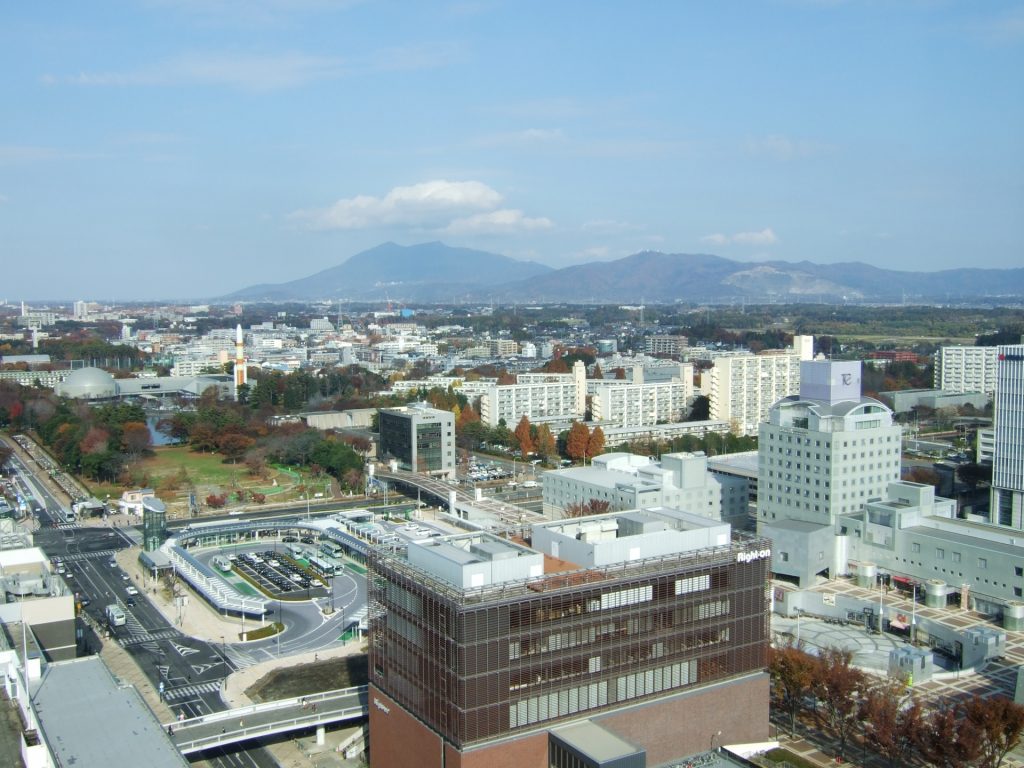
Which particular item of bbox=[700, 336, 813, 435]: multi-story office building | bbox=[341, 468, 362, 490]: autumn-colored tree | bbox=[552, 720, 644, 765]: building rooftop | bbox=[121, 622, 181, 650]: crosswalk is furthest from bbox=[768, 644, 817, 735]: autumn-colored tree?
bbox=[700, 336, 813, 435]: multi-story office building

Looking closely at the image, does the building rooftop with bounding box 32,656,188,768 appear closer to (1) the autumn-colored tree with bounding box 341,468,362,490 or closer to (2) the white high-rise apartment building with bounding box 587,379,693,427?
(1) the autumn-colored tree with bounding box 341,468,362,490

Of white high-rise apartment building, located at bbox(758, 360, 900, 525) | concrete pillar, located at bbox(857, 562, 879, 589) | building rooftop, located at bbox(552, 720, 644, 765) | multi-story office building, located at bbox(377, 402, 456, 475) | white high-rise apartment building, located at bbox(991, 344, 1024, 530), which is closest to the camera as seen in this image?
building rooftop, located at bbox(552, 720, 644, 765)

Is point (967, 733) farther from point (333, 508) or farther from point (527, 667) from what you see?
point (333, 508)

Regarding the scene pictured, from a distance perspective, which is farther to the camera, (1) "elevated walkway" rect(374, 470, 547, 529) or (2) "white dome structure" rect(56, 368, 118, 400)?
(2) "white dome structure" rect(56, 368, 118, 400)

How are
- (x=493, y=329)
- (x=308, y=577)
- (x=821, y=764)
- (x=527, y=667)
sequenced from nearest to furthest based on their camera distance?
1. (x=527, y=667)
2. (x=821, y=764)
3. (x=308, y=577)
4. (x=493, y=329)

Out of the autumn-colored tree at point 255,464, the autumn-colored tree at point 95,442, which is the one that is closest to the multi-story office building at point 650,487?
the autumn-colored tree at point 255,464

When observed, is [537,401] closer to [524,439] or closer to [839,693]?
[524,439]

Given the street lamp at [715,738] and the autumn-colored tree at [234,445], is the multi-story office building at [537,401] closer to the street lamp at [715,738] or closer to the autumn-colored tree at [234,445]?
the autumn-colored tree at [234,445]

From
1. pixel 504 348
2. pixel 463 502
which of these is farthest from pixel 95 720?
pixel 504 348

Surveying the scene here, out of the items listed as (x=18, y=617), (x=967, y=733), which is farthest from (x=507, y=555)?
(x=18, y=617)
